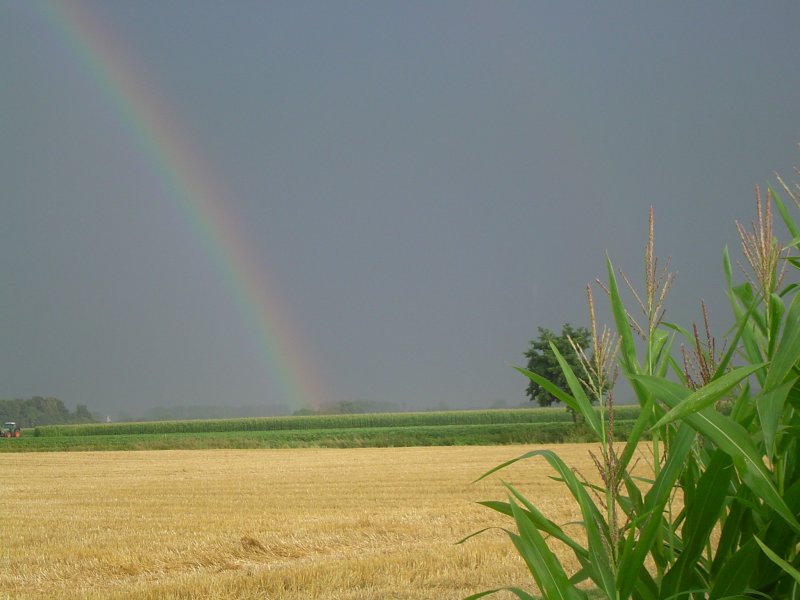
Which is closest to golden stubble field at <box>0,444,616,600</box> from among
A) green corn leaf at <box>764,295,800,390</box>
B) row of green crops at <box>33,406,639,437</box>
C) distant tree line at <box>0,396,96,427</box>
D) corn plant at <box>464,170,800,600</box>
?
corn plant at <box>464,170,800,600</box>

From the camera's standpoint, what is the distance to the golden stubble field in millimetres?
6812

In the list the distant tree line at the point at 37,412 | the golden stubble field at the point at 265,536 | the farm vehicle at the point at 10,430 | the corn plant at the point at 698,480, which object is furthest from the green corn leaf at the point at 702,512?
the distant tree line at the point at 37,412

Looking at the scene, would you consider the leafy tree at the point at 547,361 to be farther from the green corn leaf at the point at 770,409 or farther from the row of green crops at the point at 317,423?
the green corn leaf at the point at 770,409

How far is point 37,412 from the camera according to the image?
15188 centimetres

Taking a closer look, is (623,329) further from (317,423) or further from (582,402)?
(317,423)

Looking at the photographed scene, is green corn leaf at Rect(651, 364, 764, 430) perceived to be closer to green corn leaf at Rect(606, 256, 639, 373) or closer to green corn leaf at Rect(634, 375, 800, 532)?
green corn leaf at Rect(634, 375, 800, 532)

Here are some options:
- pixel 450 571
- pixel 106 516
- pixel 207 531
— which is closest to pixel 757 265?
pixel 450 571

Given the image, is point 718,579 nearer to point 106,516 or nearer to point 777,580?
point 777,580

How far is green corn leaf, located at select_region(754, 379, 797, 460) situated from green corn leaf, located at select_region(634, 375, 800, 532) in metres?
0.05

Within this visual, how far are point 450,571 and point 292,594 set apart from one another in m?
1.67

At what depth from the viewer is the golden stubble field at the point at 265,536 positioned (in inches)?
268

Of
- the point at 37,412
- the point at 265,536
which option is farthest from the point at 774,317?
the point at 37,412

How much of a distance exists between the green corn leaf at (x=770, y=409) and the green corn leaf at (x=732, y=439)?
5cm

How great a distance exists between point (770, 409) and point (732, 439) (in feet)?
0.53
